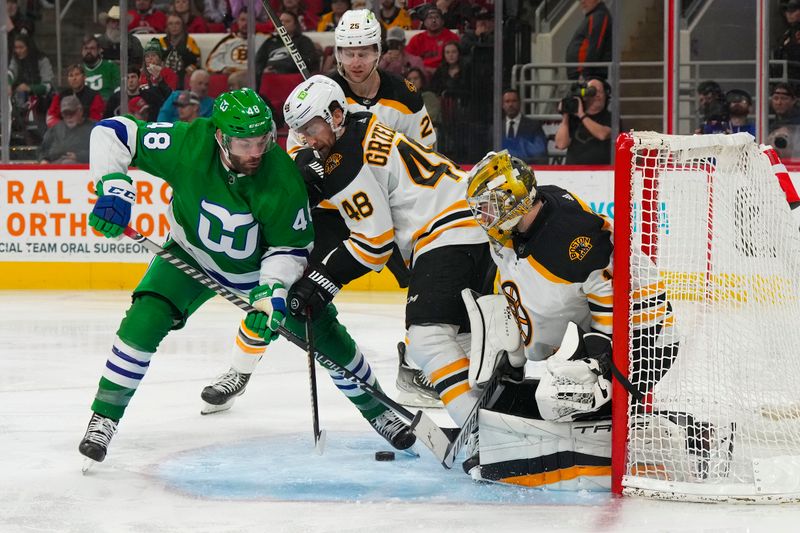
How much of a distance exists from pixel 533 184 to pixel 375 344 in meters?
2.50

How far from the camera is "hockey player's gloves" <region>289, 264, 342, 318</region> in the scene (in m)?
3.12

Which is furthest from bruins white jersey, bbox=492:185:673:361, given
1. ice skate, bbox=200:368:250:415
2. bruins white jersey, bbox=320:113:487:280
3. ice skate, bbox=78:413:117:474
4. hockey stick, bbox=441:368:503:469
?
ice skate, bbox=200:368:250:415

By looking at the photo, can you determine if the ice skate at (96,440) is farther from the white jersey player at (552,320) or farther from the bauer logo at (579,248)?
the bauer logo at (579,248)

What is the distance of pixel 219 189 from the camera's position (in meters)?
3.12

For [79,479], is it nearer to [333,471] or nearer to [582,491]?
[333,471]

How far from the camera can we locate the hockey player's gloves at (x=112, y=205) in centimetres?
303

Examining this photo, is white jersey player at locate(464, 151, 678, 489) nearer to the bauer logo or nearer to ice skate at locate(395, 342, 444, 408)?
the bauer logo

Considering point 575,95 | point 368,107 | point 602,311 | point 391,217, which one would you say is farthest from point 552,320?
point 575,95

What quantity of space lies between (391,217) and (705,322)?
0.82 meters

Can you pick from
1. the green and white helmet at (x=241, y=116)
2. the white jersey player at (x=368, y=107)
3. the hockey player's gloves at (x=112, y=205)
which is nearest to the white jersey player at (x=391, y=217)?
the green and white helmet at (x=241, y=116)

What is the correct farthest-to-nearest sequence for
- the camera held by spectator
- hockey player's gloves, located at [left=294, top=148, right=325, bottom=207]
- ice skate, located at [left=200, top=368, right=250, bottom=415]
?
the camera held by spectator → ice skate, located at [left=200, top=368, right=250, bottom=415] → hockey player's gloves, located at [left=294, top=148, right=325, bottom=207]

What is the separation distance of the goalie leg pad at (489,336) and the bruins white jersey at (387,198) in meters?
0.24

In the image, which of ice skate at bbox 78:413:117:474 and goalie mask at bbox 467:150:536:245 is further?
ice skate at bbox 78:413:117:474

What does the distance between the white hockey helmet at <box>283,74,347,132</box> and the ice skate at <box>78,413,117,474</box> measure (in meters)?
0.88
